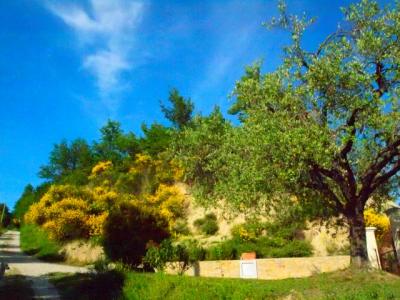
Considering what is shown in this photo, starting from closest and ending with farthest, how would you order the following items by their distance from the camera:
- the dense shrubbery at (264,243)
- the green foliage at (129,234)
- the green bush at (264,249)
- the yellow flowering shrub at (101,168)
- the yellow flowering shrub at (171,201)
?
1. the green foliage at (129,234)
2. the green bush at (264,249)
3. the dense shrubbery at (264,243)
4. the yellow flowering shrub at (171,201)
5. the yellow flowering shrub at (101,168)

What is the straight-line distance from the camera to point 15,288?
21.8m

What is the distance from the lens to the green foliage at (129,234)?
28.0 metres

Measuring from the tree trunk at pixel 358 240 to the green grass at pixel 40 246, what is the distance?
3119 centimetres

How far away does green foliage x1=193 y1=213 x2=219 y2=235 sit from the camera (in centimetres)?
4027

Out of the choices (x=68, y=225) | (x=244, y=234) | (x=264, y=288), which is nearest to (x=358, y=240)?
(x=264, y=288)

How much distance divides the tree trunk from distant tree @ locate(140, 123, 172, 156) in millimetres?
33649

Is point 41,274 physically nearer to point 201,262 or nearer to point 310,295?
point 201,262

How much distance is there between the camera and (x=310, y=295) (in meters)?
13.7

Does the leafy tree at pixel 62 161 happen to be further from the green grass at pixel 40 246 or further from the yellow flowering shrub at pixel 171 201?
the yellow flowering shrub at pixel 171 201

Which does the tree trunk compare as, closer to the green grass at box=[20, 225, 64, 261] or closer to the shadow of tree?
the shadow of tree

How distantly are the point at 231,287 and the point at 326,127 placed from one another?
24.5ft

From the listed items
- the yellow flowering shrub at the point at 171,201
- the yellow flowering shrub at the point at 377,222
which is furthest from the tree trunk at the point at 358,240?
the yellow flowering shrub at the point at 171,201

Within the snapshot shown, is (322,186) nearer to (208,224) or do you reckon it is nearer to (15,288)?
(15,288)

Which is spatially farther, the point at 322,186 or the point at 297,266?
the point at 297,266
